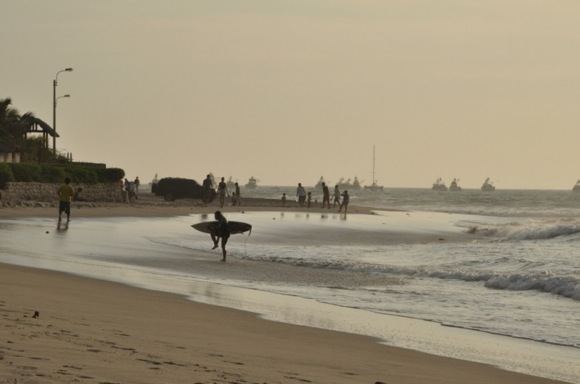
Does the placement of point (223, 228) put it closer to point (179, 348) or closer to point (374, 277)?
point (374, 277)

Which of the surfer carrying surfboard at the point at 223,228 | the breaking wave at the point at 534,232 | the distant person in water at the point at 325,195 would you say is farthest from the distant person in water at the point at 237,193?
the surfer carrying surfboard at the point at 223,228

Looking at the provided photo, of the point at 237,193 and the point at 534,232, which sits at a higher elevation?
the point at 237,193

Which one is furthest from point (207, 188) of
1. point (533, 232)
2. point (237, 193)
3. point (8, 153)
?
point (533, 232)

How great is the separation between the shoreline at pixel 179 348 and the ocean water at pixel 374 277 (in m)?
1.01

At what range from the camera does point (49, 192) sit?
193ft

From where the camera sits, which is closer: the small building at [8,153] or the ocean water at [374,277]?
the ocean water at [374,277]

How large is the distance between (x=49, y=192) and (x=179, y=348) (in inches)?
1985

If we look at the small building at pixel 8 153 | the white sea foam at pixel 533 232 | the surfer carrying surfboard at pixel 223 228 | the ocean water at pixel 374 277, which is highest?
the small building at pixel 8 153

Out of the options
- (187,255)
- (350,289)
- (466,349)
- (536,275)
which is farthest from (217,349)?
(187,255)

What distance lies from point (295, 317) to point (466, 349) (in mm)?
3066

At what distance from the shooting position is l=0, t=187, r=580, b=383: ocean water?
13906 millimetres

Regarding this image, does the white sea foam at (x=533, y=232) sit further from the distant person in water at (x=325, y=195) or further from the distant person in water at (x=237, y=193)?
the distant person in water at (x=237, y=193)

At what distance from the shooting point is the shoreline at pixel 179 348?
835cm

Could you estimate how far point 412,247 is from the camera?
115ft
